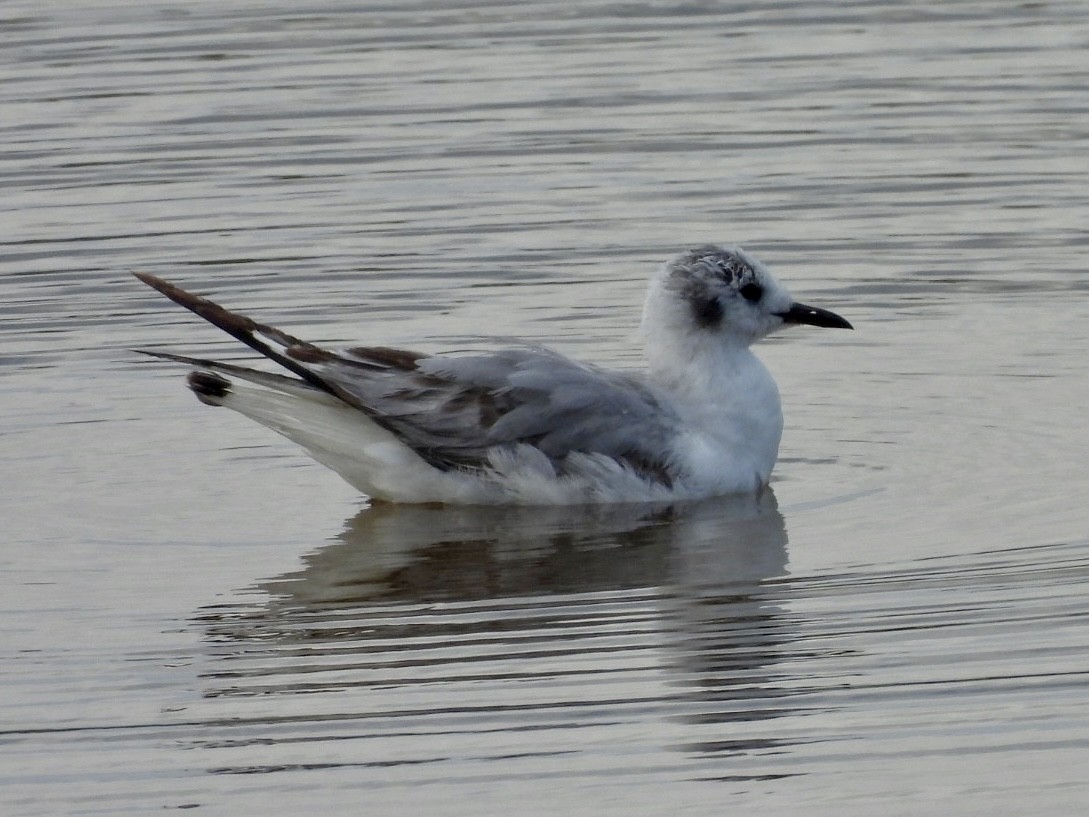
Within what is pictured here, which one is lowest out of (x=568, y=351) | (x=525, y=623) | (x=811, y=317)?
(x=568, y=351)

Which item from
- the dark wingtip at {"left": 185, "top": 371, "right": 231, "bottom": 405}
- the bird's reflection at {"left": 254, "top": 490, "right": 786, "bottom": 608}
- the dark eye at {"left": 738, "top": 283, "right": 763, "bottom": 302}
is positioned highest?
the dark eye at {"left": 738, "top": 283, "right": 763, "bottom": 302}

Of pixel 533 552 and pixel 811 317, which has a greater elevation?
pixel 811 317

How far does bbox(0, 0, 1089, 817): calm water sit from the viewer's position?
6.30 m

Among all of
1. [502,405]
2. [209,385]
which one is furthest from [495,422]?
[209,385]

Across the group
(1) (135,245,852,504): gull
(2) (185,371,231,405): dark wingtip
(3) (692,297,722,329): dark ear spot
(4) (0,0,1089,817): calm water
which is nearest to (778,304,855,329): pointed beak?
(3) (692,297,722,329): dark ear spot

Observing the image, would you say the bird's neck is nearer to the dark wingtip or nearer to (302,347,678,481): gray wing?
(302,347,678,481): gray wing

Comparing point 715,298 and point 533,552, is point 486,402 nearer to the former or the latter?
point 533,552

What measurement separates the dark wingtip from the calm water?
0.40 metres

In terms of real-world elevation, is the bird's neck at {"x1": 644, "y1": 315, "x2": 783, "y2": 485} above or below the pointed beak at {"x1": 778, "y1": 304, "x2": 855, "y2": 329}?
below

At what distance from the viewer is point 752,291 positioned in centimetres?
959

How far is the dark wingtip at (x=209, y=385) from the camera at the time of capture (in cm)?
902

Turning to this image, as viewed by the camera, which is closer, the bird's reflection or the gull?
the bird's reflection

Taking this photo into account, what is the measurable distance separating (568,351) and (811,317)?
1.41m

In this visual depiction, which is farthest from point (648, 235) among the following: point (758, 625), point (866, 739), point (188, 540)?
point (866, 739)
